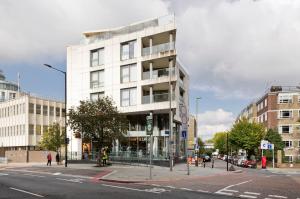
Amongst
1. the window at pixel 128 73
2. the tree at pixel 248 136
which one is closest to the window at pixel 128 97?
the window at pixel 128 73

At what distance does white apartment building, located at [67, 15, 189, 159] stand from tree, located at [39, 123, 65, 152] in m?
16.2

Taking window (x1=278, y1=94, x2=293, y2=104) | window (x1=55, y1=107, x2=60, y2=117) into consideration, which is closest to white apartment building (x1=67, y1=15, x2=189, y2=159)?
window (x1=55, y1=107, x2=60, y2=117)

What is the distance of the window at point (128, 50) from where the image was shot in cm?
5359

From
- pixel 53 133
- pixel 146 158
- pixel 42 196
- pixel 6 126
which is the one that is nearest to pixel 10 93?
pixel 6 126

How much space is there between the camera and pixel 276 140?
75.5 metres

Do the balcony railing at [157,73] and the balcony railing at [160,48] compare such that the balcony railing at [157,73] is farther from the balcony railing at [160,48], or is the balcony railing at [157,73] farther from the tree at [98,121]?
the tree at [98,121]

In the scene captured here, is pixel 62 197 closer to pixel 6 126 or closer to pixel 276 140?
pixel 276 140

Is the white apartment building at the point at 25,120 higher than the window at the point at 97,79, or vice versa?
the window at the point at 97,79

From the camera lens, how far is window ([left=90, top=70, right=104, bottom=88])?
186 feet

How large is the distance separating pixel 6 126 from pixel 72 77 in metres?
34.0

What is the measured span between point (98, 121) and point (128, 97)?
1542 cm

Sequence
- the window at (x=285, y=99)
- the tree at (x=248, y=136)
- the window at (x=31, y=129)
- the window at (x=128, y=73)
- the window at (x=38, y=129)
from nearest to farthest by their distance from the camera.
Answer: the window at (x=128, y=73), the window at (x=31, y=129), the tree at (x=248, y=136), the window at (x=285, y=99), the window at (x=38, y=129)

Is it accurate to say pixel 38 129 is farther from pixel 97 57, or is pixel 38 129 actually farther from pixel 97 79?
pixel 97 57

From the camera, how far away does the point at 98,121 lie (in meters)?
38.6
